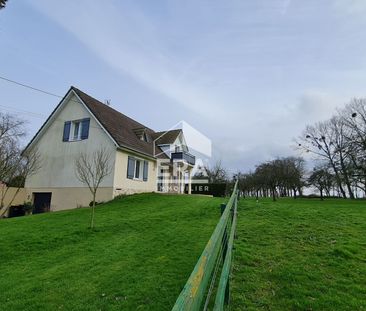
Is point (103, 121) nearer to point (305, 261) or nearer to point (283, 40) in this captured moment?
point (283, 40)

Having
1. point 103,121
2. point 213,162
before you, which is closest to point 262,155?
point 213,162

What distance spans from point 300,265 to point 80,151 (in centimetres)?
1797

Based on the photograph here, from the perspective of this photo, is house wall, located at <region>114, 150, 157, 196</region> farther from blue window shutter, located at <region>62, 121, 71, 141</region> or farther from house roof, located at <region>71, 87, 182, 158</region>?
blue window shutter, located at <region>62, 121, 71, 141</region>

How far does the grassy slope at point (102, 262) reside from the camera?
464 cm

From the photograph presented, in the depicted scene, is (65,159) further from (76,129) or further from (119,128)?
(119,128)

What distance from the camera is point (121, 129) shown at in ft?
72.0

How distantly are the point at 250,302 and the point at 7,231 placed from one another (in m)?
10.3

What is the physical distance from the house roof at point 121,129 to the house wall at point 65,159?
55cm

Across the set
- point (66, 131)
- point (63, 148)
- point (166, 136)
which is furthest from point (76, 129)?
point (166, 136)

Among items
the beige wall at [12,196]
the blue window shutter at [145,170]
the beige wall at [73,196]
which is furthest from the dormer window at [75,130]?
the beige wall at [12,196]

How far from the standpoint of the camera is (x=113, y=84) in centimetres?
1911

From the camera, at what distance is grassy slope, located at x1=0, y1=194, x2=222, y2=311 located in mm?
4641

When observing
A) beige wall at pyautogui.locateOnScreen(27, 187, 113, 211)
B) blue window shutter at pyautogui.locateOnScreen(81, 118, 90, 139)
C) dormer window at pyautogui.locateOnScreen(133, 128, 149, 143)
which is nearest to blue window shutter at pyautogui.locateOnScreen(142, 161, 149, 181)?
dormer window at pyautogui.locateOnScreen(133, 128, 149, 143)

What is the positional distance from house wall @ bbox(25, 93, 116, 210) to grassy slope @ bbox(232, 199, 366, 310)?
13.3 metres
